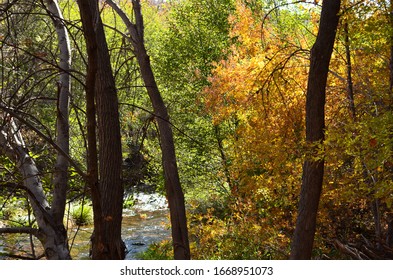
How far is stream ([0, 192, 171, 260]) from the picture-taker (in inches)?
493

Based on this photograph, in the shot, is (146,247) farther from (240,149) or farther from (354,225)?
(354,225)

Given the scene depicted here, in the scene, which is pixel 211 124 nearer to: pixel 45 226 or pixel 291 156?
pixel 291 156

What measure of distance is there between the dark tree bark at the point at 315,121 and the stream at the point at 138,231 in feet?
21.0

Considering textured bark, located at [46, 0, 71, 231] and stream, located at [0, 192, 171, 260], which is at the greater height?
textured bark, located at [46, 0, 71, 231]

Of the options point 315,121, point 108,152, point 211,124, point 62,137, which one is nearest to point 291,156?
point 315,121

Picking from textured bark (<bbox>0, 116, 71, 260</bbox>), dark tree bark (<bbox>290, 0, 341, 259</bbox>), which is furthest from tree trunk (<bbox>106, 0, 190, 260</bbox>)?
textured bark (<bbox>0, 116, 71, 260</bbox>)

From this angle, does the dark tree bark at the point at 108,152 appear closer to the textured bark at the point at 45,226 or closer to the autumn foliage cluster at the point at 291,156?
the textured bark at the point at 45,226

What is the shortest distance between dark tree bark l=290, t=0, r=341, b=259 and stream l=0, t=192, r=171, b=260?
21.0 feet

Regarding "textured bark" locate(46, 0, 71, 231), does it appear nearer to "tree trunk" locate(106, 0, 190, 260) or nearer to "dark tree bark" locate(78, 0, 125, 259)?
"dark tree bark" locate(78, 0, 125, 259)

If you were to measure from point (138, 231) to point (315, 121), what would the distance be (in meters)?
9.92

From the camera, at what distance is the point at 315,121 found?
18.0ft

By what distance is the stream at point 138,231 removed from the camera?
493 inches

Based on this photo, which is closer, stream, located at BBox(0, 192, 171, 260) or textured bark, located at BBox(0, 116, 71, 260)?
textured bark, located at BBox(0, 116, 71, 260)

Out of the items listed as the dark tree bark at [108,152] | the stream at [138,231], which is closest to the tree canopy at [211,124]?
the dark tree bark at [108,152]
